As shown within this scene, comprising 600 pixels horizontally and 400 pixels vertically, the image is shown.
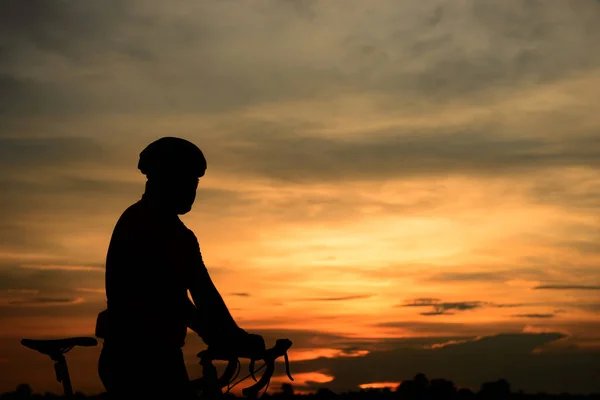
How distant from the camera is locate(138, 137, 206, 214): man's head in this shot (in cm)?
688

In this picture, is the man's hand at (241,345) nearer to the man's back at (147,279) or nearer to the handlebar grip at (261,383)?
the handlebar grip at (261,383)

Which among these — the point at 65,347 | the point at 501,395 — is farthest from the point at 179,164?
the point at 501,395

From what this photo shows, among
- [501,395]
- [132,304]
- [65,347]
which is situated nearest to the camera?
[132,304]

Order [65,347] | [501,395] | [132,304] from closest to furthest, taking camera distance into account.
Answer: [132,304] < [65,347] < [501,395]

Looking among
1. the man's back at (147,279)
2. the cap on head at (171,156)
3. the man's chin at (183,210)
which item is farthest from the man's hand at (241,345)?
the cap on head at (171,156)

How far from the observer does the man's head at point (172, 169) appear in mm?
6875

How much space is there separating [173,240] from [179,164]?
64 cm

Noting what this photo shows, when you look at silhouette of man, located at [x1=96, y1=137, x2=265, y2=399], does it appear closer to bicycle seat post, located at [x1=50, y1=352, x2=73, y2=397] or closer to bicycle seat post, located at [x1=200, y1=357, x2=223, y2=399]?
bicycle seat post, located at [x1=200, y1=357, x2=223, y2=399]

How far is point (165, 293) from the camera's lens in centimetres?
664

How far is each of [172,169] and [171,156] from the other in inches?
4.2

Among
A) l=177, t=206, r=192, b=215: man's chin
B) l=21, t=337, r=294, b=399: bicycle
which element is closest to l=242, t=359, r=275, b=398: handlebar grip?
l=21, t=337, r=294, b=399: bicycle

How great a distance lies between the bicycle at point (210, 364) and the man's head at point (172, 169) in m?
1.23

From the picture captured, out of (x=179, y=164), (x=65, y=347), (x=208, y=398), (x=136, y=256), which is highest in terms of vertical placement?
(x=179, y=164)

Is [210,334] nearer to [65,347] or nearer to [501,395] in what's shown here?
[65,347]
